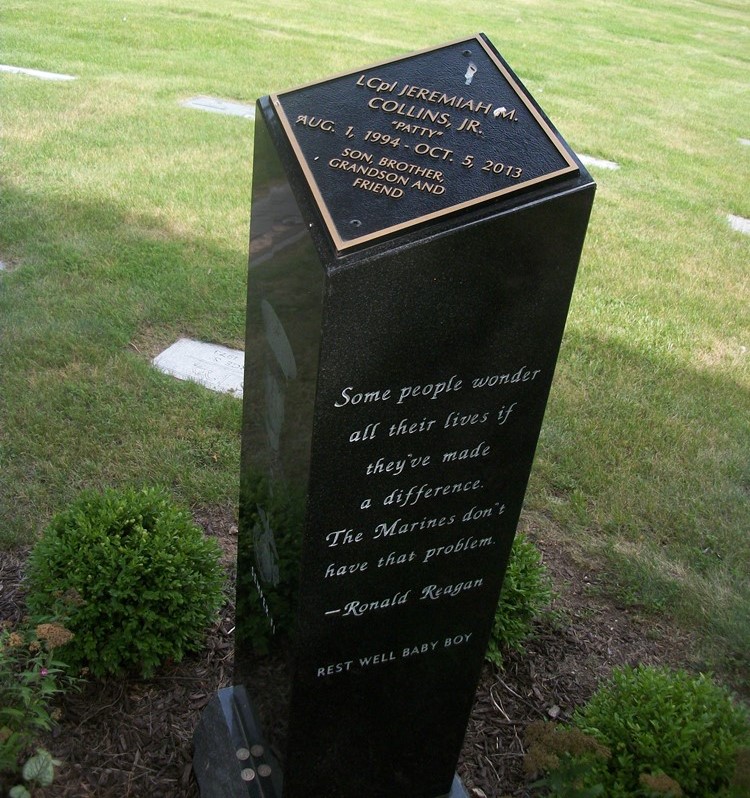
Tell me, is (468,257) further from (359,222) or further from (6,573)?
(6,573)

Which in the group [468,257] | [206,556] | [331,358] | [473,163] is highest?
[473,163]

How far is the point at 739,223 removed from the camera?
7.75m

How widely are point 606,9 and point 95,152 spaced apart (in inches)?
608

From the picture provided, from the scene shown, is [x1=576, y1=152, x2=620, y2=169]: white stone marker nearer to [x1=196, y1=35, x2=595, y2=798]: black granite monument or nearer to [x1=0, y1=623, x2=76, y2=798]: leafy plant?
[x1=196, y1=35, x2=595, y2=798]: black granite monument

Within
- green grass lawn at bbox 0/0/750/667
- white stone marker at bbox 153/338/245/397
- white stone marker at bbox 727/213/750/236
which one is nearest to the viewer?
green grass lawn at bbox 0/0/750/667

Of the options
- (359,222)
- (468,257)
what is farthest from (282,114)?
(468,257)

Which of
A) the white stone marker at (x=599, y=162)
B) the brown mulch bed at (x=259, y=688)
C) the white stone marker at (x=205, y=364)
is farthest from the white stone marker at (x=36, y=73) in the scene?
the brown mulch bed at (x=259, y=688)

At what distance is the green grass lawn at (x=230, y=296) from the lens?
392 centimetres

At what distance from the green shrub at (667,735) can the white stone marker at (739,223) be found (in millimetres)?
5956

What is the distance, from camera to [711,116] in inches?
443

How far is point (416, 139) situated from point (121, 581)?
1711 mm

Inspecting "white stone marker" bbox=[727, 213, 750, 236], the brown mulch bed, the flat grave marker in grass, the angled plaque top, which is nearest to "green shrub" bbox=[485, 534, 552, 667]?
the brown mulch bed

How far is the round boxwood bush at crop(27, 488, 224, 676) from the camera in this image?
9.05 feet

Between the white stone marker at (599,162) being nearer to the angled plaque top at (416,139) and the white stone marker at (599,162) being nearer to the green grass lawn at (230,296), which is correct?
the green grass lawn at (230,296)
